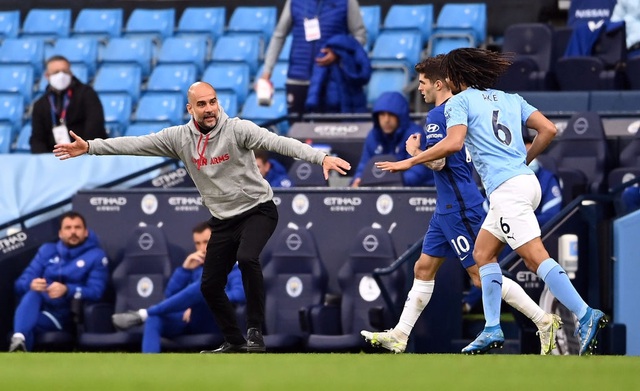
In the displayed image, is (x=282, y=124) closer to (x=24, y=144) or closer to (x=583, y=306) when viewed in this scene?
(x=24, y=144)

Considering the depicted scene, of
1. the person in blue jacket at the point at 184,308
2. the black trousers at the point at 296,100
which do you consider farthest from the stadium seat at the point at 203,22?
the person in blue jacket at the point at 184,308

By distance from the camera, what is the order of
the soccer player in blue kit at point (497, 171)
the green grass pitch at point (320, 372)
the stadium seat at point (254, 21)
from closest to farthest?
the green grass pitch at point (320, 372)
the soccer player in blue kit at point (497, 171)
the stadium seat at point (254, 21)

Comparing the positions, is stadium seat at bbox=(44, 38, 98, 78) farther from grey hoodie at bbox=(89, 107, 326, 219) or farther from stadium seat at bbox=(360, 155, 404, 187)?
grey hoodie at bbox=(89, 107, 326, 219)

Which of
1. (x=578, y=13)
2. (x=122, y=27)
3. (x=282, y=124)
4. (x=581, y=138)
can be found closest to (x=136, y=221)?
(x=282, y=124)

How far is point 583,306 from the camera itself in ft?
29.0

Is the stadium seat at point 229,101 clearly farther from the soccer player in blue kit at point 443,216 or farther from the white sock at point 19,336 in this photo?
the soccer player in blue kit at point 443,216

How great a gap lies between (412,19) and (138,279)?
6.67 meters

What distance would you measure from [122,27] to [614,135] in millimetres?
9194

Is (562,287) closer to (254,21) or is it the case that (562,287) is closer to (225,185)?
(225,185)

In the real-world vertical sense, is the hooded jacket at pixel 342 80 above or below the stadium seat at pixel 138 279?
above

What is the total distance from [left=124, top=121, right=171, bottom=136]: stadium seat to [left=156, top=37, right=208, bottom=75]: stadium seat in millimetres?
1570

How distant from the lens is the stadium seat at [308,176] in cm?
1462

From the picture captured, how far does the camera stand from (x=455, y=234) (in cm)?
979

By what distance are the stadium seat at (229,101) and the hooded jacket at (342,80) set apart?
2227mm
